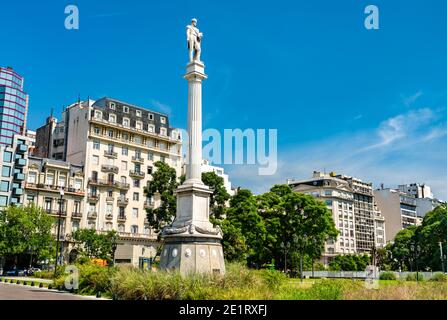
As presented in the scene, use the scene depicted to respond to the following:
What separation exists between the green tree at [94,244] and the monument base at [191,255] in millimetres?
35298

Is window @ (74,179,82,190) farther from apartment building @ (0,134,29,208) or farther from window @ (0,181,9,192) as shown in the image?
window @ (0,181,9,192)

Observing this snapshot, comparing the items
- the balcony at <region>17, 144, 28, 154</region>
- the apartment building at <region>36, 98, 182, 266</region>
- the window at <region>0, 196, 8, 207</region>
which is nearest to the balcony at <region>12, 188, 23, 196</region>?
the window at <region>0, 196, 8, 207</region>

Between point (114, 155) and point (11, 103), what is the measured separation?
98.7 m

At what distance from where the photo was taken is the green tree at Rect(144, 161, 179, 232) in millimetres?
53781

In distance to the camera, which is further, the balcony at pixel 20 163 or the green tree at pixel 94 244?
the balcony at pixel 20 163

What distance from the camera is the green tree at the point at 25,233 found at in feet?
173

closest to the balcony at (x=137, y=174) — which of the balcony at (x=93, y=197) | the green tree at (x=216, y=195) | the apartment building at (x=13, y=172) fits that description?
A: the balcony at (x=93, y=197)

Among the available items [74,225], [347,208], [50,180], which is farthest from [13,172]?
[347,208]

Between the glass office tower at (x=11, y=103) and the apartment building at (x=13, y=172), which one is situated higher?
the glass office tower at (x=11, y=103)

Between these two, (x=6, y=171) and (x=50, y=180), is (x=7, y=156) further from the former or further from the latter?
(x=50, y=180)

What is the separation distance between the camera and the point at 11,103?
151375 millimetres

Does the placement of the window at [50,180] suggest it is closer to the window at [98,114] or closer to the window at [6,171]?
the window at [6,171]

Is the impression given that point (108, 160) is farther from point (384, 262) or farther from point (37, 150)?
point (384, 262)

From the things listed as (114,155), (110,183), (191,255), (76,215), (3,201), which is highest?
(114,155)
